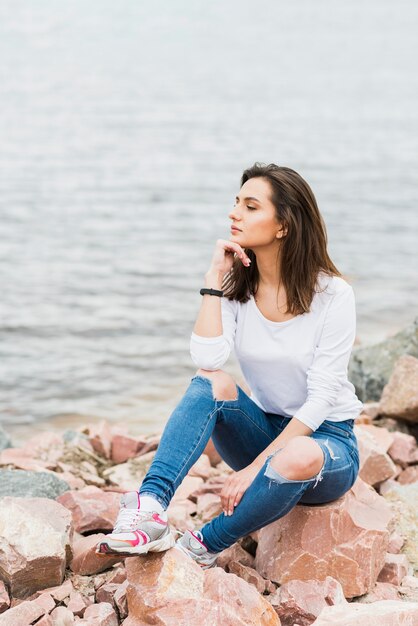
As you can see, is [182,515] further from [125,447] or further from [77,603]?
[125,447]

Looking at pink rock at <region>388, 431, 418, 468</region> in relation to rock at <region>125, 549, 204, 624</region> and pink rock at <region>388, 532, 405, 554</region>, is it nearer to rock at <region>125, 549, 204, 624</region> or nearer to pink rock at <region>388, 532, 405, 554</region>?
pink rock at <region>388, 532, 405, 554</region>

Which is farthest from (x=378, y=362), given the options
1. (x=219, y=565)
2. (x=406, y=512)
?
(x=219, y=565)

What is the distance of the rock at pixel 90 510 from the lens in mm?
3820

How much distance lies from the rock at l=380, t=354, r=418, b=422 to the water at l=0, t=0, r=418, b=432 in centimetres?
114

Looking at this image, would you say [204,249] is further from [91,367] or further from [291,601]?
[291,601]

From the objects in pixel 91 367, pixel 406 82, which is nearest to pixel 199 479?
pixel 91 367

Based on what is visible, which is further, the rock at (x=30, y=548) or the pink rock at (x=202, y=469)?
the pink rock at (x=202, y=469)

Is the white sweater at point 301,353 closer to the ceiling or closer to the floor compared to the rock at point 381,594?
closer to the ceiling

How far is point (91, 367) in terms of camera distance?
26.1 ft

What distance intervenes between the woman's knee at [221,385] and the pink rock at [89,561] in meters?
0.79

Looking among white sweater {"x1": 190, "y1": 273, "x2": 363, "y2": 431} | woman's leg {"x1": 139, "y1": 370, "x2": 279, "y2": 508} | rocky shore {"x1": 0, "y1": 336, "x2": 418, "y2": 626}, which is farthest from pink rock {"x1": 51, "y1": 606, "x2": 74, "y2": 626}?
white sweater {"x1": 190, "y1": 273, "x2": 363, "y2": 431}

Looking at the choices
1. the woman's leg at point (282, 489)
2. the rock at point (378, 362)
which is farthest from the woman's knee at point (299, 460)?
the rock at point (378, 362)

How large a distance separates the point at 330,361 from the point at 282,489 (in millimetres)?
618

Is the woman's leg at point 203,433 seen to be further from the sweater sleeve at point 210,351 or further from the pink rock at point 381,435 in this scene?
the pink rock at point 381,435
